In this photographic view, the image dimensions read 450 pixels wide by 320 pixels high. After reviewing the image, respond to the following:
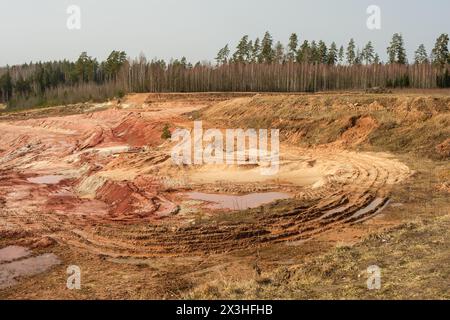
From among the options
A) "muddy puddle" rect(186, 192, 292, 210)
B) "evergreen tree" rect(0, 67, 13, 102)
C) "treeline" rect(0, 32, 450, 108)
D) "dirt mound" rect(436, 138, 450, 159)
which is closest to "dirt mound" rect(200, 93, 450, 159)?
"dirt mound" rect(436, 138, 450, 159)

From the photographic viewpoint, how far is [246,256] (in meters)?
11.5

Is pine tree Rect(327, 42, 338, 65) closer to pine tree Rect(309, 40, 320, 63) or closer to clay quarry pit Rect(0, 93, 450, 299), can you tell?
pine tree Rect(309, 40, 320, 63)

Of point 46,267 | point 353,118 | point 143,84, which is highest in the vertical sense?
point 143,84

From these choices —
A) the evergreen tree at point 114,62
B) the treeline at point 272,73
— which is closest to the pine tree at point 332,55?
the treeline at point 272,73

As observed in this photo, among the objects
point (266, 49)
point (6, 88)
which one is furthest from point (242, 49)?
point (6, 88)

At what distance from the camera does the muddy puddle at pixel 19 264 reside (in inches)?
429

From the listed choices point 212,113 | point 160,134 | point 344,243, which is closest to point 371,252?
point 344,243

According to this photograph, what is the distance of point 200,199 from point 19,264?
6.76 m

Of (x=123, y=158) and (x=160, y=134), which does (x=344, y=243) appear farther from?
(x=160, y=134)

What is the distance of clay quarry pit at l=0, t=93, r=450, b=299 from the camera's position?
11102 millimetres

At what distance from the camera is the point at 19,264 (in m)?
11.8

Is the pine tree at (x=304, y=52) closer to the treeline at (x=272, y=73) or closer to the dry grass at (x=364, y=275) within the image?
the treeline at (x=272, y=73)
